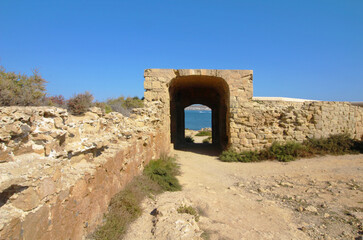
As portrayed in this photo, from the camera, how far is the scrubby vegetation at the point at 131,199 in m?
3.06

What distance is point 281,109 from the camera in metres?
8.98

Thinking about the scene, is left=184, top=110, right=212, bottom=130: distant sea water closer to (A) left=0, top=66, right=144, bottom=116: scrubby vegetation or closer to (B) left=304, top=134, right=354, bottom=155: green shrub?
(B) left=304, top=134, right=354, bottom=155: green shrub

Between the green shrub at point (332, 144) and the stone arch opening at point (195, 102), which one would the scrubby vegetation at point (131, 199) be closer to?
the green shrub at point (332, 144)

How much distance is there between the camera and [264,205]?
435cm

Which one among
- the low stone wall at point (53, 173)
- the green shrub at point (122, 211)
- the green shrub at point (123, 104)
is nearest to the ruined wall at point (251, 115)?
the green shrub at point (123, 104)

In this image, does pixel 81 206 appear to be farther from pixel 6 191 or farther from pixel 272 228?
pixel 272 228

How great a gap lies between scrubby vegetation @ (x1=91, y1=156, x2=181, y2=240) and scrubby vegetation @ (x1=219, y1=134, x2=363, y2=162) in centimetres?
378

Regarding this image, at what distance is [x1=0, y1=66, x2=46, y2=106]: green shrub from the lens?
4.15 metres

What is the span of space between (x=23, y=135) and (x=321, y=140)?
960 centimetres

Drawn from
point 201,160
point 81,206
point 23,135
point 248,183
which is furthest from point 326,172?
point 23,135

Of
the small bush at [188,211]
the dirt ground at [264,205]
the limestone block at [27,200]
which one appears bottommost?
the dirt ground at [264,205]

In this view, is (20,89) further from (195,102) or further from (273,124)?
(195,102)

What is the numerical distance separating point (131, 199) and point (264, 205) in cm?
253

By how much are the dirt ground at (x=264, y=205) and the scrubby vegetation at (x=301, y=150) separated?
3.53 ft
